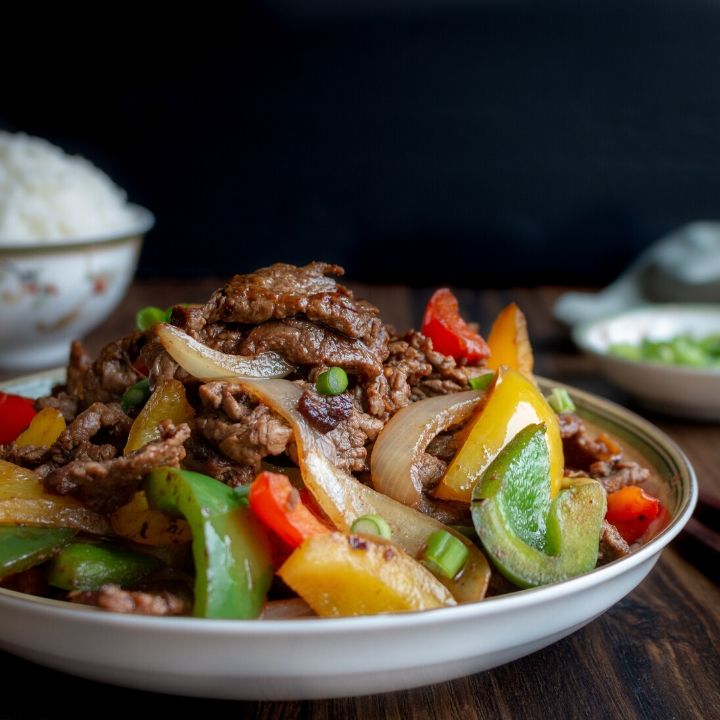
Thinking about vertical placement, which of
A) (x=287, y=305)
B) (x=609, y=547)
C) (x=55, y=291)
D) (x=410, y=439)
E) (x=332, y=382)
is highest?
(x=287, y=305)

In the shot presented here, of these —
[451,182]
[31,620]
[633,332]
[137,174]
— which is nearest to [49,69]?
[137,174]

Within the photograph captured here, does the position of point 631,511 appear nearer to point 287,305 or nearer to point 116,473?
point 287,305

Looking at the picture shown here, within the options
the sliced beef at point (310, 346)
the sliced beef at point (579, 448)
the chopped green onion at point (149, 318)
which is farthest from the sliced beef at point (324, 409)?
the sliced beef at point (579, 448)

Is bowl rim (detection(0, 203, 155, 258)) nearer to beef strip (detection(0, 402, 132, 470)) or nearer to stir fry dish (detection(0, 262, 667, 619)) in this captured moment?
→ stir fry dish (detection(0, 262, 667, 619))

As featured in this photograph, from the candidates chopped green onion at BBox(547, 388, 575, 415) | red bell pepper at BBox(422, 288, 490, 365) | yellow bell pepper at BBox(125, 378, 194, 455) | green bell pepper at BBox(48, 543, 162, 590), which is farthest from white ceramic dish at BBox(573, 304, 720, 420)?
green bell pepper at BBox(48, 543, 162, 590)

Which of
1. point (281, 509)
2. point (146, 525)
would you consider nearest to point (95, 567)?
point (146, 525)
